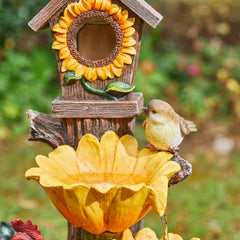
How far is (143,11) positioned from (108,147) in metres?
0.70

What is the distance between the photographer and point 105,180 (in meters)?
1.93

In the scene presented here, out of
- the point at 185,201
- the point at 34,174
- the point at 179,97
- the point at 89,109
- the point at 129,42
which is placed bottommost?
the point at 185,201

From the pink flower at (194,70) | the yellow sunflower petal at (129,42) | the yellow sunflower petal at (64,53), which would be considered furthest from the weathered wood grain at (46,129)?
the pink flower at (194,70)

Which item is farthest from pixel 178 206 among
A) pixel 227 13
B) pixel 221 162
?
pixel 227 13

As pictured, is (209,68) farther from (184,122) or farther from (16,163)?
(184,122)

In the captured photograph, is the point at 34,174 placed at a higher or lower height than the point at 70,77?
lower

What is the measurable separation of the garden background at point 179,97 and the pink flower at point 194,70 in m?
0.01

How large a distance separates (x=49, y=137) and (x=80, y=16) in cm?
66

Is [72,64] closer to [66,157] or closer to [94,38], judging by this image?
[94,38]

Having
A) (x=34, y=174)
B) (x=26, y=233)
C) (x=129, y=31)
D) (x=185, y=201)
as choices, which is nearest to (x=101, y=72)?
(x=129, y=31)

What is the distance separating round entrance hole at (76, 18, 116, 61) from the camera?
2.12 metres

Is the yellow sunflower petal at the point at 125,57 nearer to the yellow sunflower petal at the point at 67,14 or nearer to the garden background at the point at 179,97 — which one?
the yellow sunflower petal at the point at 67,14

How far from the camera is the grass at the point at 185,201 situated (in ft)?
11.1

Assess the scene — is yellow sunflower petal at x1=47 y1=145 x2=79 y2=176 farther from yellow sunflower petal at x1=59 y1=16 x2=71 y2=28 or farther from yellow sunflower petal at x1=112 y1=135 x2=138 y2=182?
yellow sunflower petal at x1=59 y1=16 x2=71 y2=28
